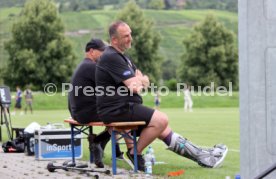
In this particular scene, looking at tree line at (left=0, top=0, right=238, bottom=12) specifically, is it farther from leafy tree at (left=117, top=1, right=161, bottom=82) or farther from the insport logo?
the insport logo

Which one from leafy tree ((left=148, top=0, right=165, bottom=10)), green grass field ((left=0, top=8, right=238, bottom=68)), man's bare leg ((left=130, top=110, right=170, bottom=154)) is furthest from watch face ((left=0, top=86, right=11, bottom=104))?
leafy tree ((left=148, top=0, right=165, bottom=10))

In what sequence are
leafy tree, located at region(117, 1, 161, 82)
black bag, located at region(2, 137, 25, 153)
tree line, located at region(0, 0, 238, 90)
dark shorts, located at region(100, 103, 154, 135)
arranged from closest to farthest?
dark shorts, located at region(100, 103, 154, 135) < black bag, located at region(2, 137, 25, 153) < tree line, located at region(0, 0, 238, 90) < leafy tree, located at region(117, 1, 161, 82)

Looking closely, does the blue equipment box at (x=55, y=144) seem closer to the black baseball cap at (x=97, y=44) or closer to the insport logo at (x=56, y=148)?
the insport logo at (x=56, y=148)

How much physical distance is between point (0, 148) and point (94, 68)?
16.2 feet

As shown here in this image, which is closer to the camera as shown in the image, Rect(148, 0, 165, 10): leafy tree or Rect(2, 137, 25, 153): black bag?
Rect(2, 137, 25, 153): black bag

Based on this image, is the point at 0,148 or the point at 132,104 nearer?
the point at 132,104

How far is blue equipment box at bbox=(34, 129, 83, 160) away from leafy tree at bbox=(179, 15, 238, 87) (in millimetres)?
78897

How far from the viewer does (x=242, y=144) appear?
6262 millimetres

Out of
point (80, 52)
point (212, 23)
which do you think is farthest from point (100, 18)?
point (212, 23)

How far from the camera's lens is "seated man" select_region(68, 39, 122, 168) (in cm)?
1062

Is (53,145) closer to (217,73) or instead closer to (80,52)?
(217,73)

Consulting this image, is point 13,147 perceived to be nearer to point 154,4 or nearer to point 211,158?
point 211,158

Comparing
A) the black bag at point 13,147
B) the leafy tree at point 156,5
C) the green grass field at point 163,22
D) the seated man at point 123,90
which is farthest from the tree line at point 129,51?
the seated man at point 123,90

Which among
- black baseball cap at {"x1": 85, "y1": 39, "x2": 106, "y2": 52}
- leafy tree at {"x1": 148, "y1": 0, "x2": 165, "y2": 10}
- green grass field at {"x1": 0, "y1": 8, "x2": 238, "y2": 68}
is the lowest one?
black baseball cap at {"x1": 85, "y1": 39, "x2": 106, "y2": 52}
